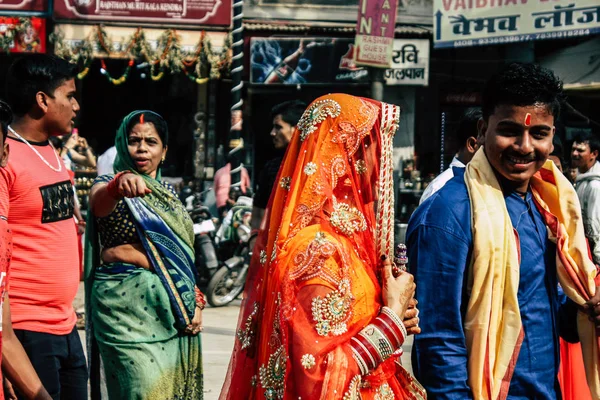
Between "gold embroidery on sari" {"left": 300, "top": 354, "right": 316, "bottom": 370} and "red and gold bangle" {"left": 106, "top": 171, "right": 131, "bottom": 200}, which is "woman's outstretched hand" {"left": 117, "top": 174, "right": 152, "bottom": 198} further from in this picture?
"gold embroidery on sari" {"left": 300, "top": 354, "right": 316, "bottom": 370}

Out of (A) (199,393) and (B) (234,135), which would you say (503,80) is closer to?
(A) (199,393)

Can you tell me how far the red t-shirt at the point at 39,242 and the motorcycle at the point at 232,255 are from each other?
19.7 feet

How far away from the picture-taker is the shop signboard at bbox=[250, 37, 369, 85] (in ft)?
53.3

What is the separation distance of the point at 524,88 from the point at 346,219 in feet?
2.13

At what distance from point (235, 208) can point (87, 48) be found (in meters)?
6.23

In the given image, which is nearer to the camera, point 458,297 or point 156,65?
point 458,297

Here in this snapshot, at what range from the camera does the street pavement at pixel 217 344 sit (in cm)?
662

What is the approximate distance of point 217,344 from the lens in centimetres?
805

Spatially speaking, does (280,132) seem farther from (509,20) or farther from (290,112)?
(509,20)

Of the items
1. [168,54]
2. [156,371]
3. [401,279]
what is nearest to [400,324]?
[401,279]

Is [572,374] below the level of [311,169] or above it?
below

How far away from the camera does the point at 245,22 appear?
1680 cm

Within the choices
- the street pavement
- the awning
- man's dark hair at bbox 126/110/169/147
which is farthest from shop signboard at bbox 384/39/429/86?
man's dark hair at bbox 126/110/169/147

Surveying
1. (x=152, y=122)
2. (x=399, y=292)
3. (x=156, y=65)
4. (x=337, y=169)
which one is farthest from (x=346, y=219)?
(x=156, y=65)
